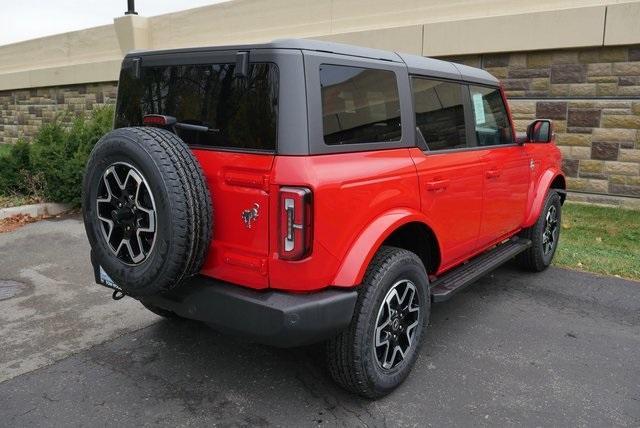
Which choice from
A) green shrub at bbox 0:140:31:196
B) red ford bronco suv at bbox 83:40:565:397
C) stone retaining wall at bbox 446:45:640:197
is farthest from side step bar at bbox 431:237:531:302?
green shrub at bbox 0:140:31:196

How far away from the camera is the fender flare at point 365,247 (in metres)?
2.64

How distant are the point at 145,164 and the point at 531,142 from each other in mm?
3435

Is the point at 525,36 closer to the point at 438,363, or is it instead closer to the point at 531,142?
the point at 531,142

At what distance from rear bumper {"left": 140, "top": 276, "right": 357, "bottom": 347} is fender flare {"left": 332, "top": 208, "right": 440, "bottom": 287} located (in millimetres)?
75

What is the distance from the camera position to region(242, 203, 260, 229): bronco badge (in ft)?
8.33

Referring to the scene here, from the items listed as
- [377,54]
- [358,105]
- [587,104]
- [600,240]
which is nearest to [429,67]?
[377,54]

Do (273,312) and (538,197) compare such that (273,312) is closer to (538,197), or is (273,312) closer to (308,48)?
(308,48)

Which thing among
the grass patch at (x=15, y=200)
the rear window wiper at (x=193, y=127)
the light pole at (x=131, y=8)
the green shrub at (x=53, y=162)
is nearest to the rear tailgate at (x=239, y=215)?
the rear window wiper at (x=193, y=127)

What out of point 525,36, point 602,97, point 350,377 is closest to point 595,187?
point 602,97

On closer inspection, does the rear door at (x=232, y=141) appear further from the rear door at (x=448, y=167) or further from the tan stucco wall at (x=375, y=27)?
the tan stucco wall at (x=375, y=27)

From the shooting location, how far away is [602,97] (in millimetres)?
7508

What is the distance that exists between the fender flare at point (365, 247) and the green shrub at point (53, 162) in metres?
6.18

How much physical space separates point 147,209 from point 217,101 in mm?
663

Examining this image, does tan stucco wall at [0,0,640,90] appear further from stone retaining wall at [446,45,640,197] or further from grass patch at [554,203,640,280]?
grass patch at [554,203,640,280]
